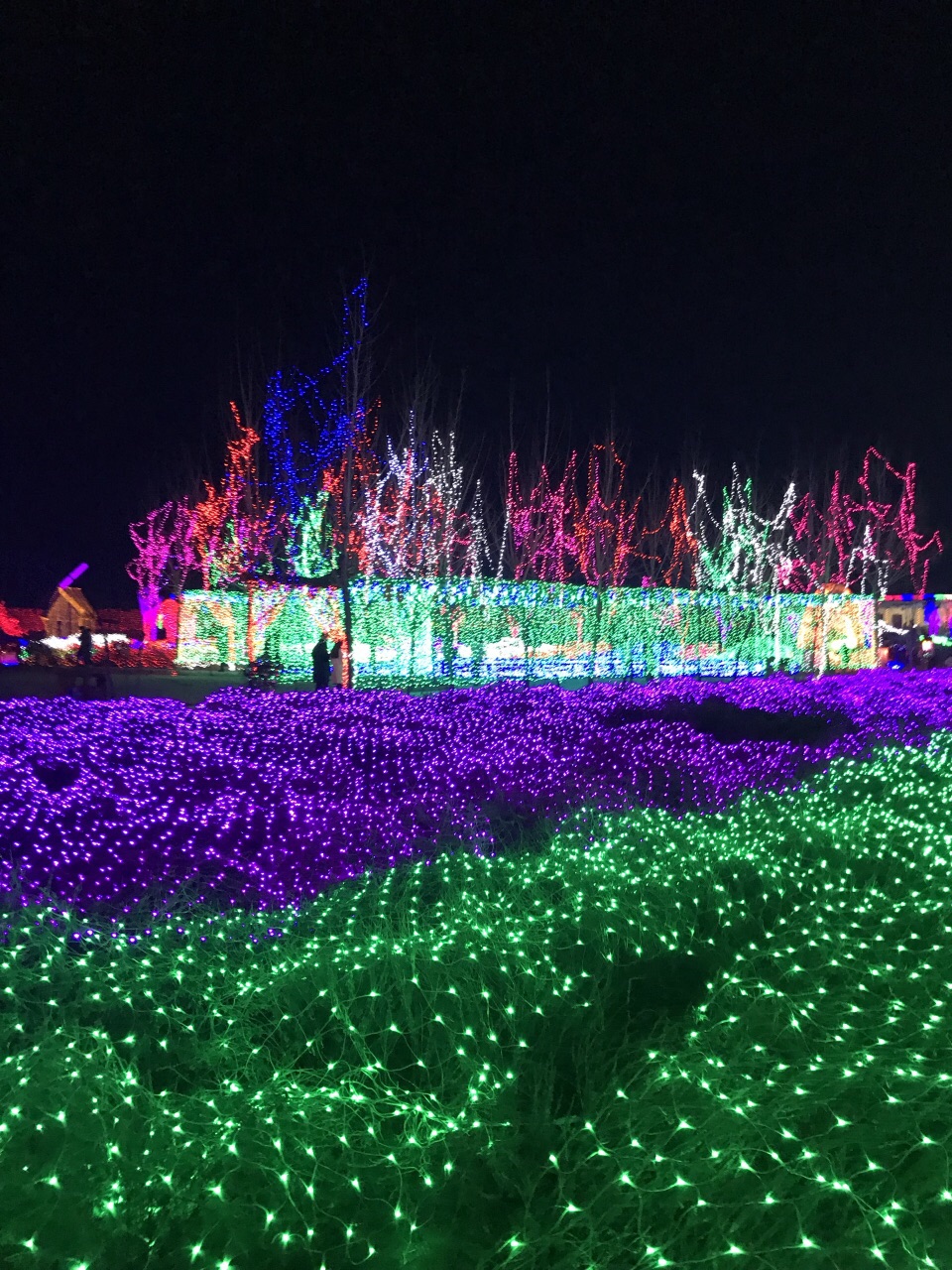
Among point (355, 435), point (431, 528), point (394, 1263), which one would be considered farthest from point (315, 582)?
point (394, 1263)

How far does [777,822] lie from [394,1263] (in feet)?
14.1

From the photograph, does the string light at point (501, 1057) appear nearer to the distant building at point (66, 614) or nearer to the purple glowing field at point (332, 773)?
the purple glowing field at point (332, 773)

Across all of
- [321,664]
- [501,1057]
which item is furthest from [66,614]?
[501,1057]

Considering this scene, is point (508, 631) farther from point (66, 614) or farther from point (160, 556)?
point (66, 614)

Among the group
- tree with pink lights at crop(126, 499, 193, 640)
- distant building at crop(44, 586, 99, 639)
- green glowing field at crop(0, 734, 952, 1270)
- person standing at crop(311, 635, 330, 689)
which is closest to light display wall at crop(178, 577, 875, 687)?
person standing at crop(311, 635, 330, 689)

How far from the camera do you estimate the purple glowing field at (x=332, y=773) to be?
5375 mm

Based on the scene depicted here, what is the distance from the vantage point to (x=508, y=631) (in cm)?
2252

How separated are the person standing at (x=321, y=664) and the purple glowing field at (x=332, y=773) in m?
2.54

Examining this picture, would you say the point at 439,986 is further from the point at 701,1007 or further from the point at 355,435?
the point at 355,435

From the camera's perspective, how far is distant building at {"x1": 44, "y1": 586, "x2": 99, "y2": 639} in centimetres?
4259

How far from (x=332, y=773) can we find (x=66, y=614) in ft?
131

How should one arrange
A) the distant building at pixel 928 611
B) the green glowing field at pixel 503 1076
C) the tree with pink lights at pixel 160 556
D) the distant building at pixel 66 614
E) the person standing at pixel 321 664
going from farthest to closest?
the distant building at pixel 66 614, the distant building at pixel 928 611, the tree with pink lights at pixel 160 556, the person standing at pixel 321 664, the green glowing field at pixel 503 1076

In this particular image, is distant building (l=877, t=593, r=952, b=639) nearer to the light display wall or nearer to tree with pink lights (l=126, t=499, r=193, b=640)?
the light display wall

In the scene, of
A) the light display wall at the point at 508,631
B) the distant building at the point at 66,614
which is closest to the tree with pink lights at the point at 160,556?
the distant building at the point at 66,614
